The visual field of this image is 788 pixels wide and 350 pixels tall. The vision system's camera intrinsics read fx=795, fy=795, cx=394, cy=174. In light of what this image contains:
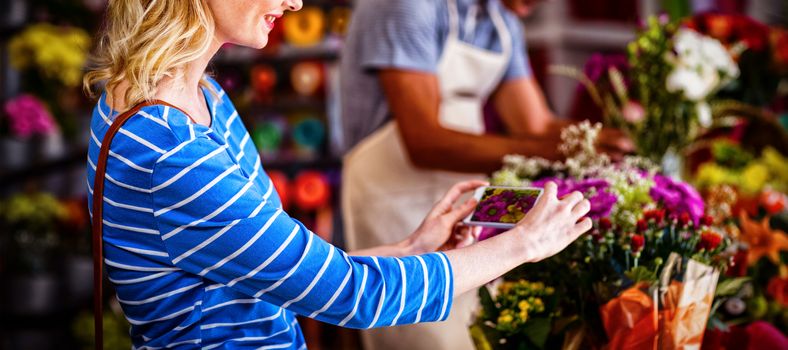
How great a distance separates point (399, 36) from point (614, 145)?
517 mm

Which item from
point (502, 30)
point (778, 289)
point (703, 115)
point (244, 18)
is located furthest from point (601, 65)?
point (244, 18)

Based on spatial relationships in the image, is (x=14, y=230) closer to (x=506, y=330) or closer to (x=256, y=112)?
(x=256, y=112)

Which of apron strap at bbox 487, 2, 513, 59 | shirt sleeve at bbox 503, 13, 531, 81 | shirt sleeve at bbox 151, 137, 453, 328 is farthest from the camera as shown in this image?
shirt sleeve at bbox 503, 13, 531, 81

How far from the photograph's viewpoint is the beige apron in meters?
1.90

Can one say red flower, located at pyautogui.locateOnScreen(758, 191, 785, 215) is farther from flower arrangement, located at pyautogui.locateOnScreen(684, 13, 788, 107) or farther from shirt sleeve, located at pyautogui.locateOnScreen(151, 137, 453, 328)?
shirt sleeve, located at pyautogui.locateOnScreen(151, 137, 453, 328)

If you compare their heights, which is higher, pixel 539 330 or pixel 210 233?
pixel 210 233

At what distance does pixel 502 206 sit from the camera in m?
1.16

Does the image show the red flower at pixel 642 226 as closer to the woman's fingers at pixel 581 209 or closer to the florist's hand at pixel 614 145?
the woman's fingers at pixel 581 209

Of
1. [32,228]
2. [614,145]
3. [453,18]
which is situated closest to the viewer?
[614,145]

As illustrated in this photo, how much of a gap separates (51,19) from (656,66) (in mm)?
3032

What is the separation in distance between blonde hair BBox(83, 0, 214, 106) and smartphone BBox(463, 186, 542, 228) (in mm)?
454

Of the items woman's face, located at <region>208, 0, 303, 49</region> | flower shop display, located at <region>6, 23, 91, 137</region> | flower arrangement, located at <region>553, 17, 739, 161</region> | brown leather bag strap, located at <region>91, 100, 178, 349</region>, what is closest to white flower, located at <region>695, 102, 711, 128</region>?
flower arrangement, located at <region>553, 17, 739, 161</region>

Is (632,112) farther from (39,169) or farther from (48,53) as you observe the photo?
(39,169)

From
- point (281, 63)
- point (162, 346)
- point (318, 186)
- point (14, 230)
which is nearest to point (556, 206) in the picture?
point (162, 346)
